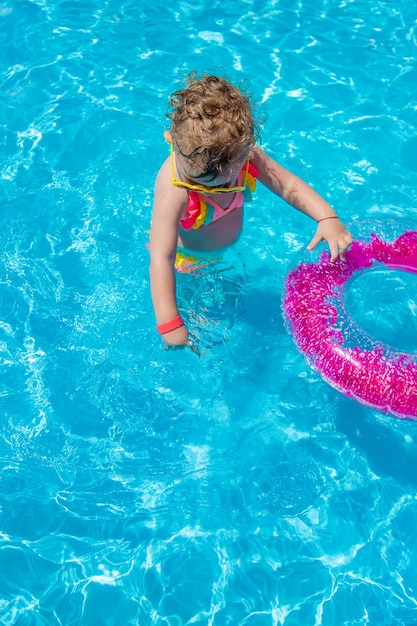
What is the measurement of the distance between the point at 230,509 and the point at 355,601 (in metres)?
0.86

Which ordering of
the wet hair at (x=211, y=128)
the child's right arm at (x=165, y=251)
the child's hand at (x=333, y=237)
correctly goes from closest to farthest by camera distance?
the wet hair at (x=211, y=128)
the child's right arm at (x=165, y=251)
the child's hand at (x=333, y=237)

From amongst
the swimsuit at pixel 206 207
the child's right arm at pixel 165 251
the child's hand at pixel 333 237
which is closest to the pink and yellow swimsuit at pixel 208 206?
the swimsuit at pixel 206 207

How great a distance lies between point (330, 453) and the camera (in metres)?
4.16

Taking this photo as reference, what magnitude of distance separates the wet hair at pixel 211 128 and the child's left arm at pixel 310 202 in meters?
0.75

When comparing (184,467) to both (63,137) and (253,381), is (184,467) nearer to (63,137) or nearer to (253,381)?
(253,381)

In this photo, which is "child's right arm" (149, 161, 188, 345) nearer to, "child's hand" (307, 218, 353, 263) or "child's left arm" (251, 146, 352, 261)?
"child's left arm" (251, 146, 352, 261)

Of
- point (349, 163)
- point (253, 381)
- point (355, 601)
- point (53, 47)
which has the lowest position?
point (355, 601)

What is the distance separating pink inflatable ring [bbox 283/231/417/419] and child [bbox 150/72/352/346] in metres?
0.23

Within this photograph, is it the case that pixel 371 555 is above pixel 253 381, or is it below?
below

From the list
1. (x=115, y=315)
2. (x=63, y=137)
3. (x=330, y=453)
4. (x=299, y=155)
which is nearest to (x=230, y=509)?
(x=330, y=453)

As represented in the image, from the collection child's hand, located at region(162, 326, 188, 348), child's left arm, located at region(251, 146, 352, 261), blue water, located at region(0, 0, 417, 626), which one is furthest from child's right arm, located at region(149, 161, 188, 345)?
blue water, located at region(0, 0, 417, 626)

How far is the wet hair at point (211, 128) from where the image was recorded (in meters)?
2.91

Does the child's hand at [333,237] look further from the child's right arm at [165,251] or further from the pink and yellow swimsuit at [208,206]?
the child's right arm at [165,251]

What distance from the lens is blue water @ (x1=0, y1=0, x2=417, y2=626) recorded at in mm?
3693
